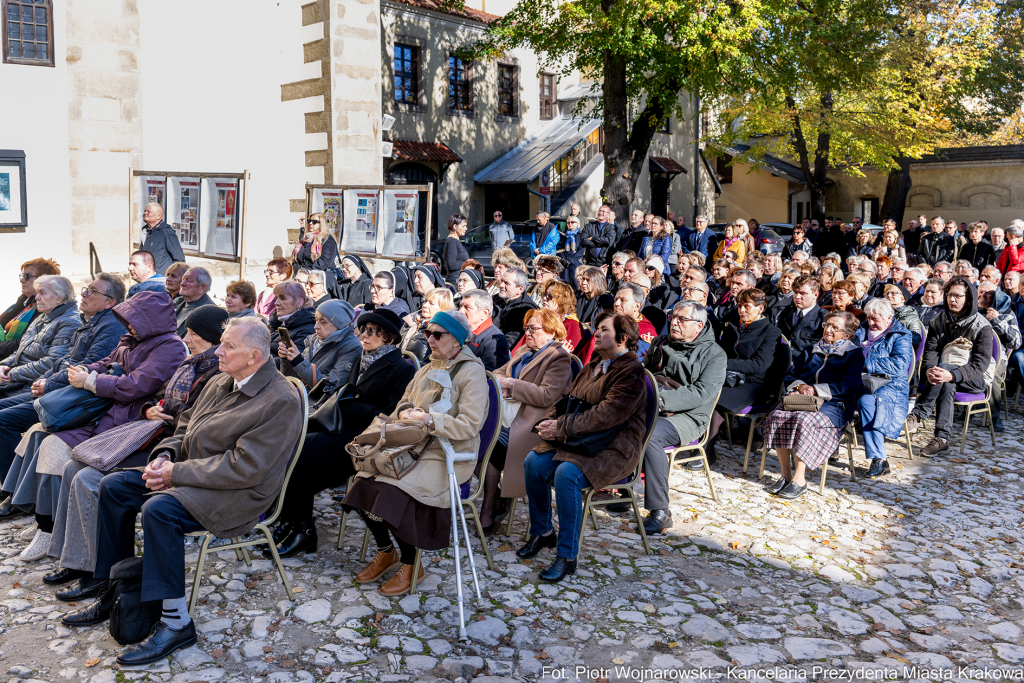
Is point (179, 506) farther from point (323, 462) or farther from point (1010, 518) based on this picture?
point (1010, 518)

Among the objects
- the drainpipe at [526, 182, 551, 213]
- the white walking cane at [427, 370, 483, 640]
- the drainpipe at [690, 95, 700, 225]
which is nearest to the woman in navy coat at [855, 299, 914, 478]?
the white walking cane at [427, 370, 483, 640]

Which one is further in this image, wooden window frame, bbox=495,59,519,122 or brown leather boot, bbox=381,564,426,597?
wooden window frame, bbox=495,59,519,122

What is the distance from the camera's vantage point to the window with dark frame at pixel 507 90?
29.8 metres

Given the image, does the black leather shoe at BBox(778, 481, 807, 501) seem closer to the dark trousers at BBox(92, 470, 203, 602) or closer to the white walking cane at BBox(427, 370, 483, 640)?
the white walking cane at BBox(427, 370, 483, 640)

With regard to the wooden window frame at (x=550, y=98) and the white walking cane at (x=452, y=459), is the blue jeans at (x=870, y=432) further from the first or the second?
the wooden window frame at (x=550, y=98)

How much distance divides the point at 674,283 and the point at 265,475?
749cm

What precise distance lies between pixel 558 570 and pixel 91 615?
92.8 inches

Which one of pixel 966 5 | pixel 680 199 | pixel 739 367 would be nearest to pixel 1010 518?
pixel 739 367

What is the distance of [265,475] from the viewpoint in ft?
13.9

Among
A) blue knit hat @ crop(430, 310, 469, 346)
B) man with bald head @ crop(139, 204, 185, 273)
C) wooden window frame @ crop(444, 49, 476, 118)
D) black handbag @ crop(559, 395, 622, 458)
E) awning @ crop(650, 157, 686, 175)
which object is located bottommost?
black handbag @ crop(559, 395, 622, 458)

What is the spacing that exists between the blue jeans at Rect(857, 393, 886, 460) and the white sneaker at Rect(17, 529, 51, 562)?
5731mm

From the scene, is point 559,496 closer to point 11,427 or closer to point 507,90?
point 11,427

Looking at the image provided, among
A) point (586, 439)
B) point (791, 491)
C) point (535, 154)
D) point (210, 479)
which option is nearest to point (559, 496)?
point (586, 439)

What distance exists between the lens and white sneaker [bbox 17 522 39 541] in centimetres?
528
